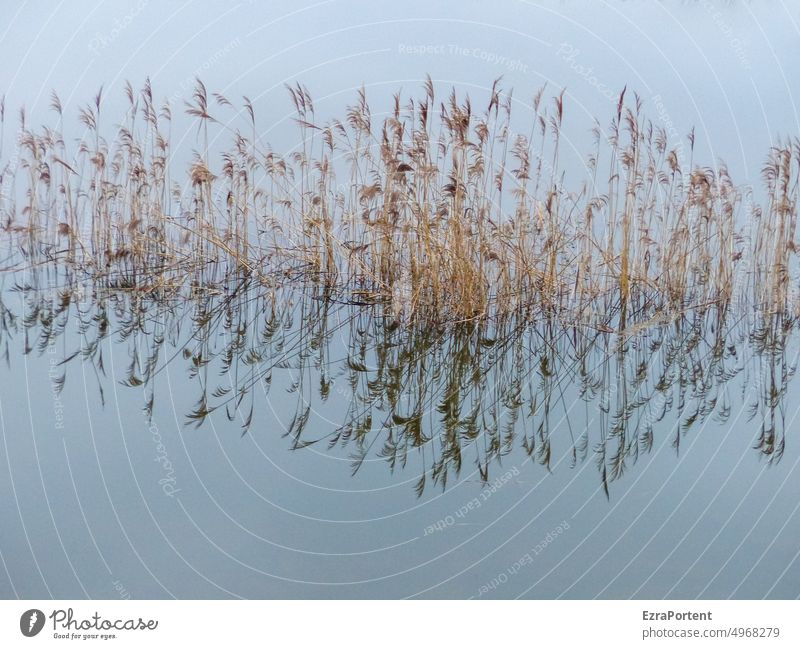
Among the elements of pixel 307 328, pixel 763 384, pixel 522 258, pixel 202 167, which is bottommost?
pixel 763 384

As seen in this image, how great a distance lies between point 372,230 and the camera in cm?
562

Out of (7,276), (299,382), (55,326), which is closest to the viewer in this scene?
(299,382)

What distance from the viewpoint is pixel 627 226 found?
5719mm

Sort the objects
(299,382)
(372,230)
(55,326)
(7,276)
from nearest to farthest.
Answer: (299,382) < (55,326) < (372,230) < (7,276)

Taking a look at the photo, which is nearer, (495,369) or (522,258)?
(495,369)

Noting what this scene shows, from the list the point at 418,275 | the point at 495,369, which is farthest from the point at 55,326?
the point at 495,369

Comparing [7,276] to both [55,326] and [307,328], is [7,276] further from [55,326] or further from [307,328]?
[307,328]

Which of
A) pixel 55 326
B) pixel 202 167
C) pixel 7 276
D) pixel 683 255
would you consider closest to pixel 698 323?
pixel 683 255

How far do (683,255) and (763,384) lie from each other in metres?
1.48

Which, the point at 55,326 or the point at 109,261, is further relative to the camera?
the point at 109,261

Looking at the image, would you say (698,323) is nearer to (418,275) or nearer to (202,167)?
(418,275)

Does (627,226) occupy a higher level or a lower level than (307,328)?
higher

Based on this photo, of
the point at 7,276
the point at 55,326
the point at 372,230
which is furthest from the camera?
→ the point at 7,276

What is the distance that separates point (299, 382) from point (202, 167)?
6.67ft
